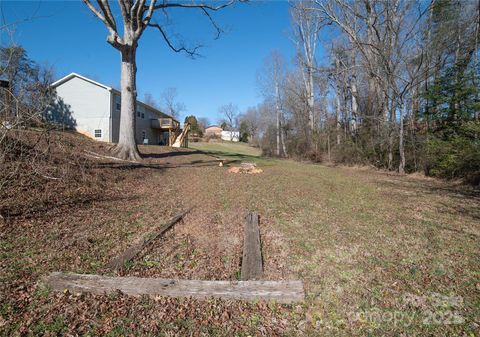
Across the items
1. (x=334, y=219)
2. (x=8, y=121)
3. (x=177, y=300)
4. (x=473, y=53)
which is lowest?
(x=177, y=300)

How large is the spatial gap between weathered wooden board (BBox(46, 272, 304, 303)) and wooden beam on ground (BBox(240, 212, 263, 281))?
303mm

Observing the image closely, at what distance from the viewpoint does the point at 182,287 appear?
2.65 m

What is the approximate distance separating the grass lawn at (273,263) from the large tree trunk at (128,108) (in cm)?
478

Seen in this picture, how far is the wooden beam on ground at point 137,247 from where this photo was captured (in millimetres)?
3133

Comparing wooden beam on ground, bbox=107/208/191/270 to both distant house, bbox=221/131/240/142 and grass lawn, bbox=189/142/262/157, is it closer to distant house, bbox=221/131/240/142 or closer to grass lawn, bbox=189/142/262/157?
grass lawn, bbox=189/142/262/157

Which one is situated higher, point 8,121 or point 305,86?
point 305,86

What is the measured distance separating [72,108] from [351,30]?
72.9ft

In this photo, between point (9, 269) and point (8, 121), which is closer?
point (9, 269)

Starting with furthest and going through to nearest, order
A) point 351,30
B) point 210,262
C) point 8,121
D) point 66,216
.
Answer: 1. point 351,30
2. point 66,216
3. point 8,121
4. point 210,262

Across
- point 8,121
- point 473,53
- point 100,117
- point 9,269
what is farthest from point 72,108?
point 473,53

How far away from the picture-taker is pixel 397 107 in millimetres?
13789

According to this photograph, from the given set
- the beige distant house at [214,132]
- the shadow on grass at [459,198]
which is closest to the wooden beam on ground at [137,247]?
the shadow on grass at [459,198]

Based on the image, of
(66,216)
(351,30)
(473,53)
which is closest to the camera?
(66,216)

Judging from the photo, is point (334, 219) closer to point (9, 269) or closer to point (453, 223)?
point (453, 223)
